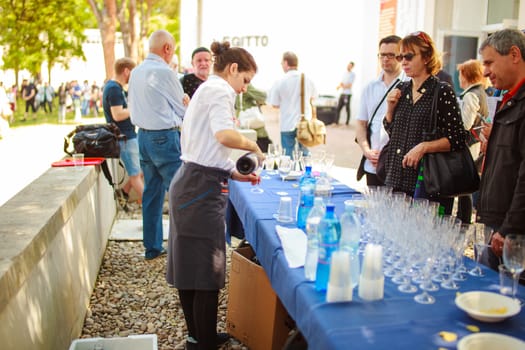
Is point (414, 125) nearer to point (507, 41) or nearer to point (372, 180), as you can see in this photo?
point (507, 41)

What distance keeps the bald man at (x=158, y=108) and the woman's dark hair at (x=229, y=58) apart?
175 cm

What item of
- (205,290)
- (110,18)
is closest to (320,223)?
(205,290)

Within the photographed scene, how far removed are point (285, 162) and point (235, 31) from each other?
49.2 ft

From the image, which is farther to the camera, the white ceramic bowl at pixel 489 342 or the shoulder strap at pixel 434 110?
the shoulder strap at pixel 434 110

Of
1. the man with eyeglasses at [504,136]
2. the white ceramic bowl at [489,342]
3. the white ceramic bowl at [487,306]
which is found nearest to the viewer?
the white ceramic bowl at [489,342]

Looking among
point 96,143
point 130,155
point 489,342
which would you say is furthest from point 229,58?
point 130,155

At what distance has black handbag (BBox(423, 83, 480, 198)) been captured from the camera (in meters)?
3.15

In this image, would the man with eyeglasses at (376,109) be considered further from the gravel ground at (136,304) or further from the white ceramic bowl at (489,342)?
the white ceramic bowl at (489,342)

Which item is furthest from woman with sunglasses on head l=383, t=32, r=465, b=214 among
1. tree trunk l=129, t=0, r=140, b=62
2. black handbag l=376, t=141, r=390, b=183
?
tree trunk l=129, t=0, r=140, b=62

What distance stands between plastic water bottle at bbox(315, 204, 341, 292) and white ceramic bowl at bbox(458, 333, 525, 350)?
533 mm

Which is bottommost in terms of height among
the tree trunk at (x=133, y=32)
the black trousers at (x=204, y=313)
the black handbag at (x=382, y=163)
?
the black trousers at (x=204, y=313)

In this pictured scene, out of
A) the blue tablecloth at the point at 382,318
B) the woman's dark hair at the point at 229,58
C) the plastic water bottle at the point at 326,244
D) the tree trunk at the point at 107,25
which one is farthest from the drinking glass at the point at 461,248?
the tree trunk at the point at 107,25

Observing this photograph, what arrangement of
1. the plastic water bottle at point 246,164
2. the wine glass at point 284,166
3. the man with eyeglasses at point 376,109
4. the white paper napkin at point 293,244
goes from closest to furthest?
the white paper napkin at point 293,244 → the plastic water bottle at point 246,164 → the man with eyeglasses at point 376,109 → the wine glass at point 284,166

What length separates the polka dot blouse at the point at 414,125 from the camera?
3.19 meters
